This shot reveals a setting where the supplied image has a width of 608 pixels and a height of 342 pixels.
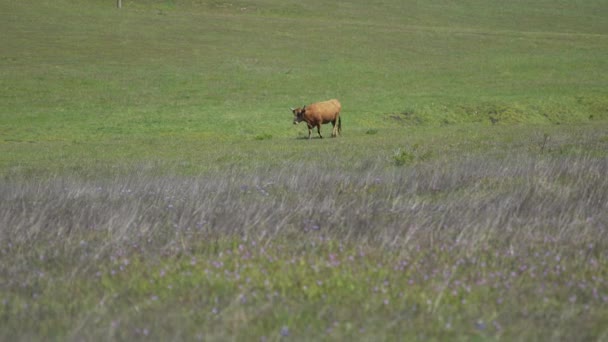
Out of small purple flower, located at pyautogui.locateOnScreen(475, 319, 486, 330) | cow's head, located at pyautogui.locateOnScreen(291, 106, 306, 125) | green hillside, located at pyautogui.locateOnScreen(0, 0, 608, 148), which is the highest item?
small purple flower, located at pyautogui.locateOnScreen(475, 319, 486, 330)

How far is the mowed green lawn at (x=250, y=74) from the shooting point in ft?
97.3

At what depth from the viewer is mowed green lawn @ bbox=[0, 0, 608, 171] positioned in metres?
29.7

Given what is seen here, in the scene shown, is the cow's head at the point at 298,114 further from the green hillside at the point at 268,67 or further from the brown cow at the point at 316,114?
the green hillside at the point at 268,67

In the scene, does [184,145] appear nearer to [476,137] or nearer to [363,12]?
[476,137]

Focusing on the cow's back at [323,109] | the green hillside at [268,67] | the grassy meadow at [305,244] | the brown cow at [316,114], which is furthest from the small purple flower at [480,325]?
the green hillside at [268,67]

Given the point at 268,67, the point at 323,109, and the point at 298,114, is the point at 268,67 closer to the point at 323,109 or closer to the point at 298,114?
the point at 298,114

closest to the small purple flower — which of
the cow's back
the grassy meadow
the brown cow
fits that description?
the grassy meadow

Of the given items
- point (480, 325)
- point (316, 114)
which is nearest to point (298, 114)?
point (316, 114)

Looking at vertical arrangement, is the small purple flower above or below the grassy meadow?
above

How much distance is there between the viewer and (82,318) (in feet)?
14.8

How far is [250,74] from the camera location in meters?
45.0

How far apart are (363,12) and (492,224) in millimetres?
72035

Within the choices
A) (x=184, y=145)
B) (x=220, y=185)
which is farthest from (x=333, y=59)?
(x=220, y=185)

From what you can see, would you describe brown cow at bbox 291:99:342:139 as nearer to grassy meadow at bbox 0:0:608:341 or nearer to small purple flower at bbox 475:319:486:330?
grassy meadow at bbox 0:0:608:341
